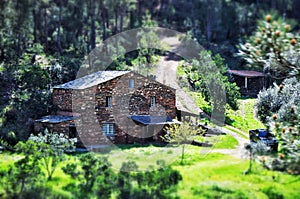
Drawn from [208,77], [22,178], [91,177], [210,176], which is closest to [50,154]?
[22,178]

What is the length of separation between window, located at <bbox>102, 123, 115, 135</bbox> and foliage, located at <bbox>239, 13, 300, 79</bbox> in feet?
59.2

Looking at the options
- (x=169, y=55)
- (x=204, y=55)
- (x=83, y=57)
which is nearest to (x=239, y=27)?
(x=169, y=55)

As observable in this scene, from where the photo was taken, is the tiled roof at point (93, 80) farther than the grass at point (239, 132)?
No

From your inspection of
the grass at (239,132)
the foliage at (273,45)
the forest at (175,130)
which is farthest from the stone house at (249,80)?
the foliage at (273,45)

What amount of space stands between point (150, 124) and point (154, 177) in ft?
36.8

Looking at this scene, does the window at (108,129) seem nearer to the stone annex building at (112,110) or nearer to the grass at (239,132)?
the stone annex building at (112,110)

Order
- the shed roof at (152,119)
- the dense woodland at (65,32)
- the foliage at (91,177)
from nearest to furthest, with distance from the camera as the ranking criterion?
the foliage at (91,177) < the shed roof at (152,119) < the dense woodland at (65,32)

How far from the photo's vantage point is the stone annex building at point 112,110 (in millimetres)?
35250

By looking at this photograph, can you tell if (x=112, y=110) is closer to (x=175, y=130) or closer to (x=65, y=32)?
(x=175, y=130)

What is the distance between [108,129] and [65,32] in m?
29.2

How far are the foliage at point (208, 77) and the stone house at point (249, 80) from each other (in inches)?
108

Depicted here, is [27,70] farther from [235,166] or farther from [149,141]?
[235,166]

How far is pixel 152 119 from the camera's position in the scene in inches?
1454

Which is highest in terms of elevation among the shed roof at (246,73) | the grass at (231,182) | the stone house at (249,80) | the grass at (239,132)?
the shed roof at (246,73)
